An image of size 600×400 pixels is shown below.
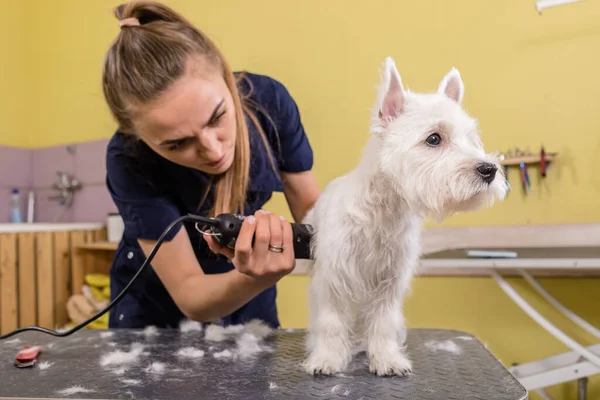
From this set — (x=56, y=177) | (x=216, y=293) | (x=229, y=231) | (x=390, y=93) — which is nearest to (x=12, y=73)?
(x=56, y=177)

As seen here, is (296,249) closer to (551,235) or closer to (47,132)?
(551,235)

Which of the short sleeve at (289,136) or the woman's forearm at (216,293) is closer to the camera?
the woman's forearm at (216,293)

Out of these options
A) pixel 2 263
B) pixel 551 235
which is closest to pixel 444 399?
pixel 551 235

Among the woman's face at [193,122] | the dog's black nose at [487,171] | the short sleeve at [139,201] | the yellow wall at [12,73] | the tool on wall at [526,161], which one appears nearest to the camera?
the dog's black nose at [487,171]

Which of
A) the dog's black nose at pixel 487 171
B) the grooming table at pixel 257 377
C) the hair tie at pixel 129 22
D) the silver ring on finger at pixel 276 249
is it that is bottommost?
the grooming table at pixel 257 377

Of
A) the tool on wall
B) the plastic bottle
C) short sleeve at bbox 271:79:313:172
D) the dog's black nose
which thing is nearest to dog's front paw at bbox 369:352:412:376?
the dog's black nose

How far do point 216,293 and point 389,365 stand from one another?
1.15 feet

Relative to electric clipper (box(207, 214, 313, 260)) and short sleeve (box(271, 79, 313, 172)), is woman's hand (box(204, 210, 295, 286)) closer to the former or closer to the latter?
electric clipper (box(207, 214, 313, 260))

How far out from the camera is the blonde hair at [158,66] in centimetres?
83

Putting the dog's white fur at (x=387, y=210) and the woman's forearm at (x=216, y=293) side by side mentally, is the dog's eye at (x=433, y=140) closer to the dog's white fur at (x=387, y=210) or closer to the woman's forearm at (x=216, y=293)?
the dog's white fur at (x=387, y=210)

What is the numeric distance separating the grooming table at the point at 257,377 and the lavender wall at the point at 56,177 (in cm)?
184

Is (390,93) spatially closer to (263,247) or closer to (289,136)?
(263,247)

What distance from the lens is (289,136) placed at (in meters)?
1.13

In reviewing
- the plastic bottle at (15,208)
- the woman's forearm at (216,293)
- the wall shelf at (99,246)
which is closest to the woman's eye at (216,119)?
the woman's forearm at (216,293)
